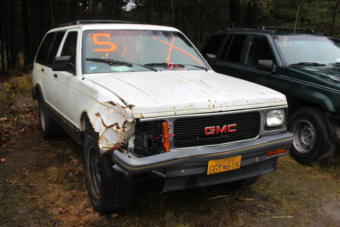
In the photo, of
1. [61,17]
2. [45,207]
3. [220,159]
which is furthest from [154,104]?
[61,17]

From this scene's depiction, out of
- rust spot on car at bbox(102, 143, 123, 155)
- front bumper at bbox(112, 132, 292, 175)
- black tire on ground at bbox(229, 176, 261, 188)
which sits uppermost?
rust spot on car at bbox(102, 143, 123, 155)

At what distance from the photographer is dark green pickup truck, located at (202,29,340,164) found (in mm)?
4812

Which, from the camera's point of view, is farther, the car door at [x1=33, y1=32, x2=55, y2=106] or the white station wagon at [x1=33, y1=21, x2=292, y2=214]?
the car door at [x1=33, y1=32, x2=55, y2=106]

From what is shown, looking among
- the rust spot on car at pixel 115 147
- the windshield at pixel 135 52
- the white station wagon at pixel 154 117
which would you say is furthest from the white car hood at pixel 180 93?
the rust spot on car at pixel 115 147

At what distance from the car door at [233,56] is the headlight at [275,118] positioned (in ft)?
9.28

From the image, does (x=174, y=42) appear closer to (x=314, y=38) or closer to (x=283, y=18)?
(x=314, y=38)

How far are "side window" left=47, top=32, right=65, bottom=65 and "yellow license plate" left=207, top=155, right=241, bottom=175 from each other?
3274 mm

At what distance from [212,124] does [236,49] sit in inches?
156

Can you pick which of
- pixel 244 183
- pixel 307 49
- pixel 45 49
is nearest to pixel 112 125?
pixel 244 183

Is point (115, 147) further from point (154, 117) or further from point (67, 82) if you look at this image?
point (67, 82)

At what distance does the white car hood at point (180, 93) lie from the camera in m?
2.95

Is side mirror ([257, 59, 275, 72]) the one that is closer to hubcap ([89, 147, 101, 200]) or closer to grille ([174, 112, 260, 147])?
grille ([174, 112, 260, 147])

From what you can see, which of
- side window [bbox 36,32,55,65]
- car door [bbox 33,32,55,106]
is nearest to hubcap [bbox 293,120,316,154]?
car door [bbox 33,32,55,106]

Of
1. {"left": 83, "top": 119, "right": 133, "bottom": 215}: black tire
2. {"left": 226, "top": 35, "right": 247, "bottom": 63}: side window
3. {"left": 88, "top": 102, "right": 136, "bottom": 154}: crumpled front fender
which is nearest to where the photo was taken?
{"left": 88, "top": 102, "right": 136, "bottom": 154}: crumpled front fender
